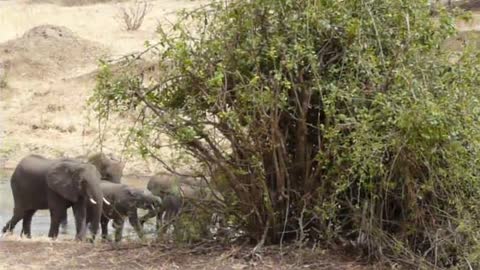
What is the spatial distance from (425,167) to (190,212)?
185cm

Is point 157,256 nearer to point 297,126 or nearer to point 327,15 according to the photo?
point 297,126

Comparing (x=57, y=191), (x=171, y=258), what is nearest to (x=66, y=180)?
(x=57, y=191)

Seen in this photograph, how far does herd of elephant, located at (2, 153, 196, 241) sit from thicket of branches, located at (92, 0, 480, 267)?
3582mm

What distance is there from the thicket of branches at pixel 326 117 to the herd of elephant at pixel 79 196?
358 cm

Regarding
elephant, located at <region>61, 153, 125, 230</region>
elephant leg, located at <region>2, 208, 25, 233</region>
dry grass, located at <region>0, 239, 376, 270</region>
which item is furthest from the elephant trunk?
dry grass, located at <region>0, 239, 376, 270</region>

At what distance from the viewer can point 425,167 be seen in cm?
711

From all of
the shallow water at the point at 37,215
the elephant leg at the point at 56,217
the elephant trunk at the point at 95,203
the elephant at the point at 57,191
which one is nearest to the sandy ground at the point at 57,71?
the shallow water at the point at 37,215

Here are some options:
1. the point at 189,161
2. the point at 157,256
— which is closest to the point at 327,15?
the point at 189,161

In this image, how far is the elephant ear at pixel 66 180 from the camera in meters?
11.6

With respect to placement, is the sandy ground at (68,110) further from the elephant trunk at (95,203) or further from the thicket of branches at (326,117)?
the elephant trunk at (95,203)

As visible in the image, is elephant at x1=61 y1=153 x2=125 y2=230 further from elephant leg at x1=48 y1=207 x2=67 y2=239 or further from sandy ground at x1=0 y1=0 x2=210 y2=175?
sandy ground at x1=0 y1=0 x2=210 y2=175

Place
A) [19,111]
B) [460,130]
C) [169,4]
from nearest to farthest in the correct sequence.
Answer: [460,130] < [19,111] < [169,4]

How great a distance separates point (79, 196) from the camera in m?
11.8

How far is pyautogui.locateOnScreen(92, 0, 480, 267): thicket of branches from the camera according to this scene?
23.0ft
